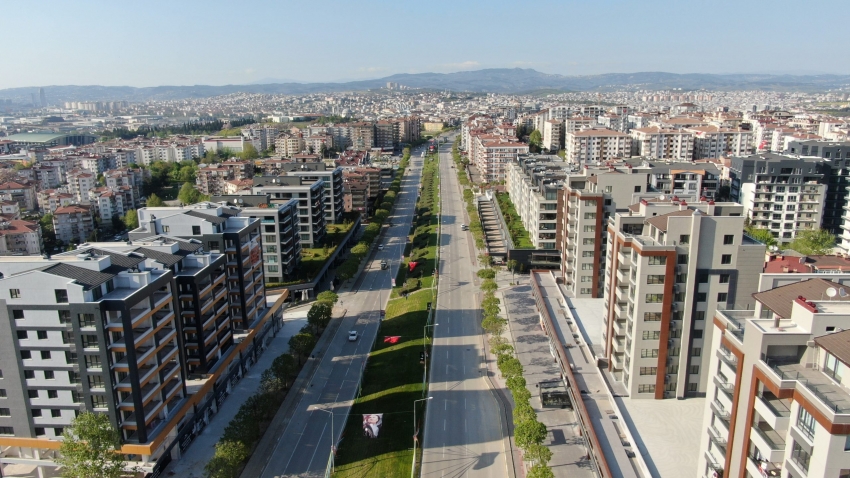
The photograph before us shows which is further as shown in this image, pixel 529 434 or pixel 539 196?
pixel 539 196

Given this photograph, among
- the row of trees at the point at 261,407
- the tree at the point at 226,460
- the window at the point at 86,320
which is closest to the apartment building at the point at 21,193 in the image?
the row of trees at the point at 261,407

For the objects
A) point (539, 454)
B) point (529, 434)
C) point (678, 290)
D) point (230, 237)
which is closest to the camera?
point (539, 454)

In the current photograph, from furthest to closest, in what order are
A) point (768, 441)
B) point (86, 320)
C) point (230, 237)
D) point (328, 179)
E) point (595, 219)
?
point (328, 179)
point (595, 219)
point (230, 237)
point (86, 320)
point (768, 441)

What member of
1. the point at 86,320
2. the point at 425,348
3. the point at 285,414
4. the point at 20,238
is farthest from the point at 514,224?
the point at 20,238

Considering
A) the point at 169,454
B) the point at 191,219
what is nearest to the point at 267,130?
the point at 191,219

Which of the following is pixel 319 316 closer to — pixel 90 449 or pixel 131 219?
pixel 90 449

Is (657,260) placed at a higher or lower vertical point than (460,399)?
higher

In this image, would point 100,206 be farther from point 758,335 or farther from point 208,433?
point 758,335
